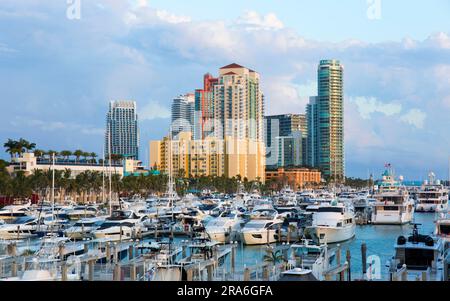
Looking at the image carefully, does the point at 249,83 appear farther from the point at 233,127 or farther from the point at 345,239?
the point at 345,239

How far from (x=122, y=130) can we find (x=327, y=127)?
15962 millimetres

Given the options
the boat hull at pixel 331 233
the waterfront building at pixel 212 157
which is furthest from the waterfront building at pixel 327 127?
the waterfront building at pixel 212 157

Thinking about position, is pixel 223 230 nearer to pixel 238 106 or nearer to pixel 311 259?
pixel 311 259

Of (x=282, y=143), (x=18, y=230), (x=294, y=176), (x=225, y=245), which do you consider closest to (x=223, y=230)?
(x=225, y=245)

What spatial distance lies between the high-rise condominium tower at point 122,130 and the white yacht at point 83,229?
5463 mm

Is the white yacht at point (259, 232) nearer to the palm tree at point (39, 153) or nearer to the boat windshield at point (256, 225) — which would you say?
the boat windshield at point (256, 225)

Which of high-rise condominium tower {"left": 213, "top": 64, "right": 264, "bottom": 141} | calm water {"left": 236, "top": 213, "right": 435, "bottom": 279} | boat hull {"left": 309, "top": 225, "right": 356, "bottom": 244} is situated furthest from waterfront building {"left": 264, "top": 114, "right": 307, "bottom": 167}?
boat hull {"left": 309, "top": 225, "right": 356, "bottom": 244}

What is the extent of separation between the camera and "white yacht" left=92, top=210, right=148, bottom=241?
19.4 m

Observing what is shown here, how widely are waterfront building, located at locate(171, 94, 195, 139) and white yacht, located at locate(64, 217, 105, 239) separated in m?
32.9

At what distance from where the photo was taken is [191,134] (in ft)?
186

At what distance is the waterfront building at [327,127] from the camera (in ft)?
72.9
